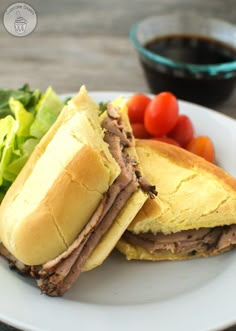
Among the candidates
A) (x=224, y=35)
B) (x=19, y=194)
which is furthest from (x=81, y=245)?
(x=224, y=35)

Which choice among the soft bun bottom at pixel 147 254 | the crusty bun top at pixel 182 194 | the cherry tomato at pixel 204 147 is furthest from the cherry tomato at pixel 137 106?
the soft bun bottom at pixel 147 254

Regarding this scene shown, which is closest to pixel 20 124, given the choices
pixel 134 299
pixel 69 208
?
pixel 69 208

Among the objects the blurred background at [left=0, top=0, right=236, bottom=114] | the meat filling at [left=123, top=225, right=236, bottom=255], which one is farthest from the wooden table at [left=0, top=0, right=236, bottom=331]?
the meat filling at [left=123, top=225, right=236, bottom=255]

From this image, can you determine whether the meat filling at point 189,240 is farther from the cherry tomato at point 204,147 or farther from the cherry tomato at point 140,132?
the cherry tomato at point 140,132

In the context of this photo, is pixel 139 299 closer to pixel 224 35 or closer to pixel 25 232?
pixel 25 232

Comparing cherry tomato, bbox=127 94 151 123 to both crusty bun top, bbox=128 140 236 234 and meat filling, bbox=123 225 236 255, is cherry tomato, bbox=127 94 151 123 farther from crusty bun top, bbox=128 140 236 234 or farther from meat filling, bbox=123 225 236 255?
meat filling, bbox=123 225 236 255

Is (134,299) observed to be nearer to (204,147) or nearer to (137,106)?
(204,147)
